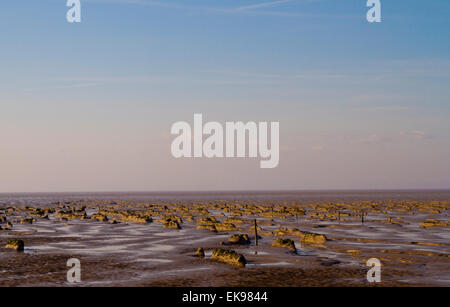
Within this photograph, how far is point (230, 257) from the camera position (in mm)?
29750

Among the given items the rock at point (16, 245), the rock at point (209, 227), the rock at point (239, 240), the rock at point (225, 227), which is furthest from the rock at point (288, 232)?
the rock at point (16, 245)

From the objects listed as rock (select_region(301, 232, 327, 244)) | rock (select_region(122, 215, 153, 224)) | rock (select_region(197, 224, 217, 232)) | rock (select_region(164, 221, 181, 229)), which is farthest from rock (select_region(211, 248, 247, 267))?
rock (select_region(122, 215, 153, 224))

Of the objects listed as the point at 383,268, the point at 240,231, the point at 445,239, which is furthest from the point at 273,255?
the point at 445,239

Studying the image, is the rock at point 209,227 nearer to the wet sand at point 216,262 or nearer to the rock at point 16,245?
the wet sand at point 216,262

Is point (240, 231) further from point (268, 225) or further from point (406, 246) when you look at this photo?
point (406, 246)

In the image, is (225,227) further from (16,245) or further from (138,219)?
(16,245)

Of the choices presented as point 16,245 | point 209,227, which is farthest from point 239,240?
point 16,245

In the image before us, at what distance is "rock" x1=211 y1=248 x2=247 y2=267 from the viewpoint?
29.1m

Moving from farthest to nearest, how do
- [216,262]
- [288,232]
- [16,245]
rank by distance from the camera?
[288,232]
[16,245]
[216,262]

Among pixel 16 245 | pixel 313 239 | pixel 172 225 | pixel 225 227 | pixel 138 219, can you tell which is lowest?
pixel 138 219

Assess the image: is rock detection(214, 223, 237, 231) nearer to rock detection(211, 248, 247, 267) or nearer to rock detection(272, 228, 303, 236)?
rock detection(272, 228, 303, 236)

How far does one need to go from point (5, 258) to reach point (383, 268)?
2760cm

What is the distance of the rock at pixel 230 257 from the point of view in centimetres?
2911

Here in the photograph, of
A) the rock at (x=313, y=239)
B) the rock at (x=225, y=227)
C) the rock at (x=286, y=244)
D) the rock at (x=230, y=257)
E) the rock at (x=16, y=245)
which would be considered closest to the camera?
the rock at (x=230, y=257)
